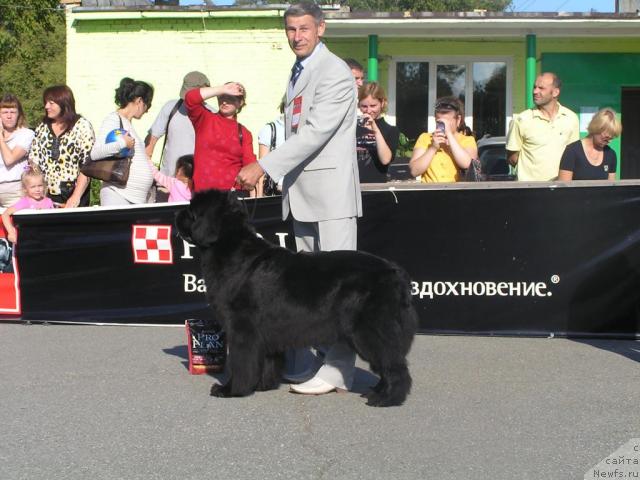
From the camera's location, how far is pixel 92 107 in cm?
1884

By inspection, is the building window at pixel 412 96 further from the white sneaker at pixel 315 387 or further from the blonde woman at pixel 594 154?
the white sneaker at pixel 315 387

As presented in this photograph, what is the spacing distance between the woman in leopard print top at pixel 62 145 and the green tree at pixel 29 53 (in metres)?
24.8

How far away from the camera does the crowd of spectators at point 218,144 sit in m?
7.99

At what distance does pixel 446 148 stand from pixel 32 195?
13.1 ft

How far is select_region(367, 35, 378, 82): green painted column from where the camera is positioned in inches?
663

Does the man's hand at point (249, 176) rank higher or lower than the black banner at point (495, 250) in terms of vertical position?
higher

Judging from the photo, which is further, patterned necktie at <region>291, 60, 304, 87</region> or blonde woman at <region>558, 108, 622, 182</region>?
blonde woman at <region>558, 108, 622, 182</region>

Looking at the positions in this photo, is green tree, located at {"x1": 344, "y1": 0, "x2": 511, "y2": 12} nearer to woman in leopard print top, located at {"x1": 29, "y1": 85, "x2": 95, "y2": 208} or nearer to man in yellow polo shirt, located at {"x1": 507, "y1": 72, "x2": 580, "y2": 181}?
man in yellow polo shirt, located at {"x1": 507, "y1": 72, "x2": 580, "y2": 181}

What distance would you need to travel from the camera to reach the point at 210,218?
5.88m

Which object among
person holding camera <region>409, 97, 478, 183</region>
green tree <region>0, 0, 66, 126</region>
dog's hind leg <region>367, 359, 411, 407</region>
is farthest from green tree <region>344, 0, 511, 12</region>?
dog's hind leg <region>367, 359, 411, 407</region>

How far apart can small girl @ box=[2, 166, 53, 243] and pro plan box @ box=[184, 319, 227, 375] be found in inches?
125

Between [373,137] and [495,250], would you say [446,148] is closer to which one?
[373,137]

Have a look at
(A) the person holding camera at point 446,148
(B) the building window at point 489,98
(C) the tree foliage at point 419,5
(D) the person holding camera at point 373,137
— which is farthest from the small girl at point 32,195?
(C) the tree foliage at point 419,5

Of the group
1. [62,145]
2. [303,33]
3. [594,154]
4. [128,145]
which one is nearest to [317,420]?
[303,33]
